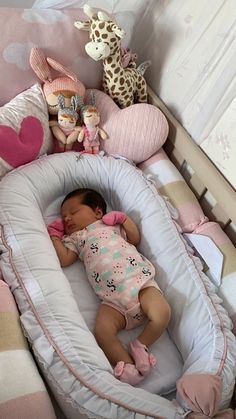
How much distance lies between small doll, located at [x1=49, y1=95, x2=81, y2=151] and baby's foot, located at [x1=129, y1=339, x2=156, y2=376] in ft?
2.56

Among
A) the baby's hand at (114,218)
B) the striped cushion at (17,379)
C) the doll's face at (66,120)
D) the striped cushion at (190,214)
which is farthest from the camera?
the doll's face at (66,120)

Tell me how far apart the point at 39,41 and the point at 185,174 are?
72 cm

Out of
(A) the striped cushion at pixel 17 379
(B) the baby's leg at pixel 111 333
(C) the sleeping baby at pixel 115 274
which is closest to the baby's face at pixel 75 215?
(C) the sleeping baby at pixel 115 274

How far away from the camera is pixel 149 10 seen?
169cm

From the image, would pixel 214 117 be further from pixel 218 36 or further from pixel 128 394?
pixel 128 394

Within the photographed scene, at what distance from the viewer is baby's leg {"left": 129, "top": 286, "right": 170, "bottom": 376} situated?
3.38 feet

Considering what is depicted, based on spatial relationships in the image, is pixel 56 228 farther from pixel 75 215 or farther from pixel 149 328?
pixel 149 328

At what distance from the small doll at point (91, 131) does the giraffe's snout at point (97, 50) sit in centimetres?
18

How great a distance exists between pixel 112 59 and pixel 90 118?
0.80ft

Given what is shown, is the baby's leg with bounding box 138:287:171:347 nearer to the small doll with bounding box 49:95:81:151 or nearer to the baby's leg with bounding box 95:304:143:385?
the baby's leg with bounding box 95:304:143:385

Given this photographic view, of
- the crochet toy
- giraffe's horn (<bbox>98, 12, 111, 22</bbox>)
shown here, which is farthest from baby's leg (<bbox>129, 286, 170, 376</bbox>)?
giraffe's horn (<bbox>98, 12, 111, 22</bbox>)

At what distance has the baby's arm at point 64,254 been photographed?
126cm

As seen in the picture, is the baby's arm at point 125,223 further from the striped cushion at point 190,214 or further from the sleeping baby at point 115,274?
the striped cushion at point 190,214

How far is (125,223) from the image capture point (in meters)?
1.34
